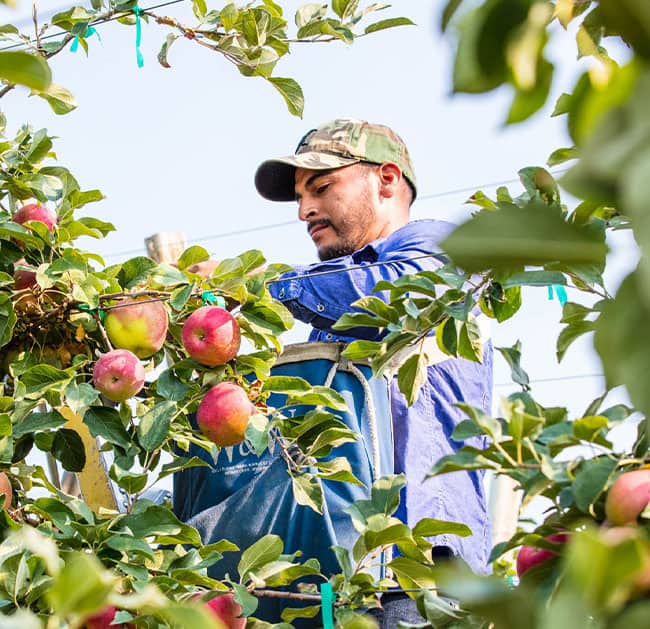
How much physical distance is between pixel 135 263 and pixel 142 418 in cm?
25

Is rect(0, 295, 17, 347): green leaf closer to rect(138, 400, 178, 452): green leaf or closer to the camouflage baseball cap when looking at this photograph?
rect(138, 400, 178, 452): green leaf

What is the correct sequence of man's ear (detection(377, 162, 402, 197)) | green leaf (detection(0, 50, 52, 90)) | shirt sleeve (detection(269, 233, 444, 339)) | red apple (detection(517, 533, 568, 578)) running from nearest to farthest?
green leaf (detection(0, 50, 52, 90))
red apple (detection(517, 533, 568, 578))
shirt sleeve (detection(269, 233, 444, 339))
man's ear (detection(377, 162, 402, 197))

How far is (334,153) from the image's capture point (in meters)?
2.61

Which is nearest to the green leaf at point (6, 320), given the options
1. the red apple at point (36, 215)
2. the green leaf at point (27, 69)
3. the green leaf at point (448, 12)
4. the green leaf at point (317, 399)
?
the red apple at point (36, 215)

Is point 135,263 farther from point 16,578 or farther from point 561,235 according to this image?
point 561,235

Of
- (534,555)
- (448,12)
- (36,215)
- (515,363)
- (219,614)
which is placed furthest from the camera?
(36,215)

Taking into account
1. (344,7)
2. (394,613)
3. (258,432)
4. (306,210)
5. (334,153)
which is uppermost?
(344,7)

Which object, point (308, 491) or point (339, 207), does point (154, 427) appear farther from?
point (339, 207)

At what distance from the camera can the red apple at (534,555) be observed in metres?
1.00

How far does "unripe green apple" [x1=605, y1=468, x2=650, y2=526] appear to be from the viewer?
904mm

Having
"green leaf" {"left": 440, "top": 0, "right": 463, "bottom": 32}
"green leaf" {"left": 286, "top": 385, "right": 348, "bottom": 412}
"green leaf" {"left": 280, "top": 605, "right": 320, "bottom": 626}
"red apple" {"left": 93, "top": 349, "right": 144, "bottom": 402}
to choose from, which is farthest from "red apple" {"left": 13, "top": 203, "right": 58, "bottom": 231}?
"green leaf" {"left": 440, "top": 0, "right": 463, "bottom": 32}

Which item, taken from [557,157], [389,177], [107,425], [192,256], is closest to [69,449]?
[107,425]

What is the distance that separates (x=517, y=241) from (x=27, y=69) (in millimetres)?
274

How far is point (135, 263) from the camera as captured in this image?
169 cm
